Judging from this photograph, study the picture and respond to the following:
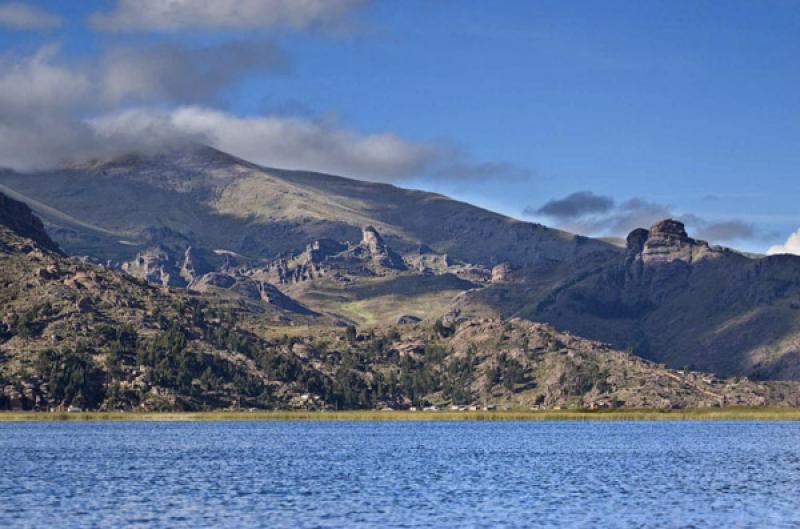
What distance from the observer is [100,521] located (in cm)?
10725

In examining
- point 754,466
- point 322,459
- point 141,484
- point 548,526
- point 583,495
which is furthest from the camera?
point 322,459

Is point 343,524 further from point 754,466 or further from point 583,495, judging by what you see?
point 754,466

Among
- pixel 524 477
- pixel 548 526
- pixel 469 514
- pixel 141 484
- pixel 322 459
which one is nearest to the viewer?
pixel 548 526

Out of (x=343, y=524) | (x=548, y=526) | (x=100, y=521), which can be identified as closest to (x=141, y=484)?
(x=100, y=521)

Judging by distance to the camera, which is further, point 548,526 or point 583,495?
point 583,495

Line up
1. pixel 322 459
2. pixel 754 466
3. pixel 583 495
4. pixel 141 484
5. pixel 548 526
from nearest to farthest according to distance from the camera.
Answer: pixel 548 526 < pixel 583 495 < pixel 141 484 < pixel 754 466 < pixel 322 459

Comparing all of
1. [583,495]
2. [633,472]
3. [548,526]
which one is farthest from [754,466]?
[548,526]

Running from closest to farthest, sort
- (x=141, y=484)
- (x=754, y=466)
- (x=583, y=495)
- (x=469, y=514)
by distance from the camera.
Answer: (x=469, y=514), (x=583, y=495), (x=141, y=484), (x=754, y=466)

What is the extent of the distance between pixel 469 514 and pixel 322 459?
80706 millimetres

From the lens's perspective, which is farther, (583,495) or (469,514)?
(583,495)

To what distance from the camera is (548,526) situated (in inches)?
4099

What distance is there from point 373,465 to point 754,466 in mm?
53214

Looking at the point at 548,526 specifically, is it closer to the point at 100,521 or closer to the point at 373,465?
the point at 100,521

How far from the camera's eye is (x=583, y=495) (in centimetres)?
13012
